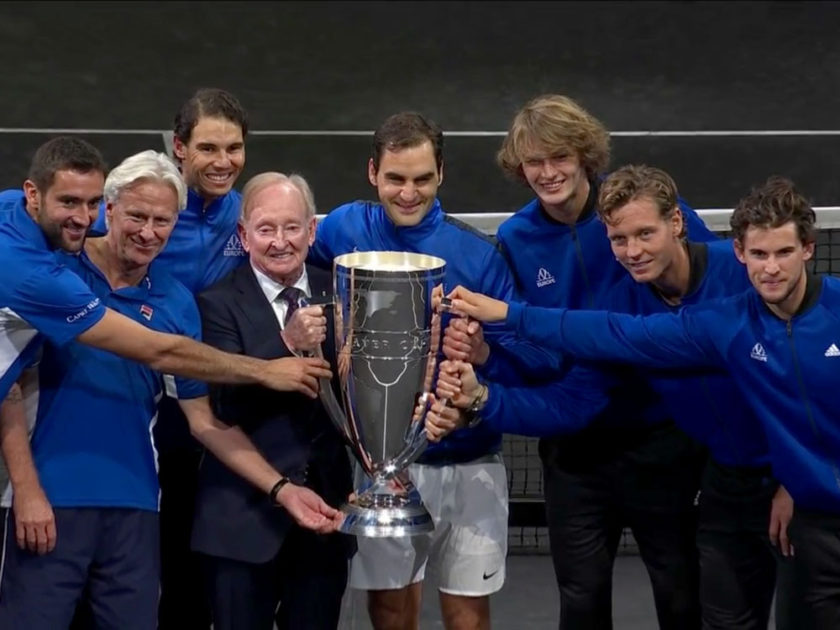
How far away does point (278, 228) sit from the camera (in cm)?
456

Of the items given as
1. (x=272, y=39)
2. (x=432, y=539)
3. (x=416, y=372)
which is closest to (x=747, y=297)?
(x=416, y=372)

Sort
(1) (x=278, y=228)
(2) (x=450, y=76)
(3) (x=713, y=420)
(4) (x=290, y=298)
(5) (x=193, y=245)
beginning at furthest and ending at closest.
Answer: (2) (x=450, y=76) → (5) (x=193, y=245) → (3) (x=713, y=420) → (4) (x=290, y=298) → (1) (x=278, y=228)

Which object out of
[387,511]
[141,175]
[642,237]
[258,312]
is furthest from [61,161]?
[642,237]

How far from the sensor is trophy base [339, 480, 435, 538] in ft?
14.6

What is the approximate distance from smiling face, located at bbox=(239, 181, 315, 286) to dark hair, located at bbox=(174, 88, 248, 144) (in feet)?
1.93

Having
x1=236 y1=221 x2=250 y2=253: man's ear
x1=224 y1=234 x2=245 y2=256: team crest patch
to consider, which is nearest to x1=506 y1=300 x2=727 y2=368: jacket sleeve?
x1=236 y1=221 x2=250 y2=253: man's ear

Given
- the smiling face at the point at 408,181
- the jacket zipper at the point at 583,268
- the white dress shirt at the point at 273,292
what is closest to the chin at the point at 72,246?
the white dress shirt at the point at 273,292

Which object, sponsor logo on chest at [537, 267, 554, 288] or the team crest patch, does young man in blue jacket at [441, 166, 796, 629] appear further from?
the team crest patch

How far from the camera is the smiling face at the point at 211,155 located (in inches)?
199

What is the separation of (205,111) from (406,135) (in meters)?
0.70

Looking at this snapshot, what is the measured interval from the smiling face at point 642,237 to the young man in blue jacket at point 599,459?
0.98ft

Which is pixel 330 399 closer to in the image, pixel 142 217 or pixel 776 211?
pixel 142 217

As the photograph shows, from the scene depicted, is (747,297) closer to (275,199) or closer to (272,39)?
(275,199)

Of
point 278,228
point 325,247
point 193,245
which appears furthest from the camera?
point 325,247
